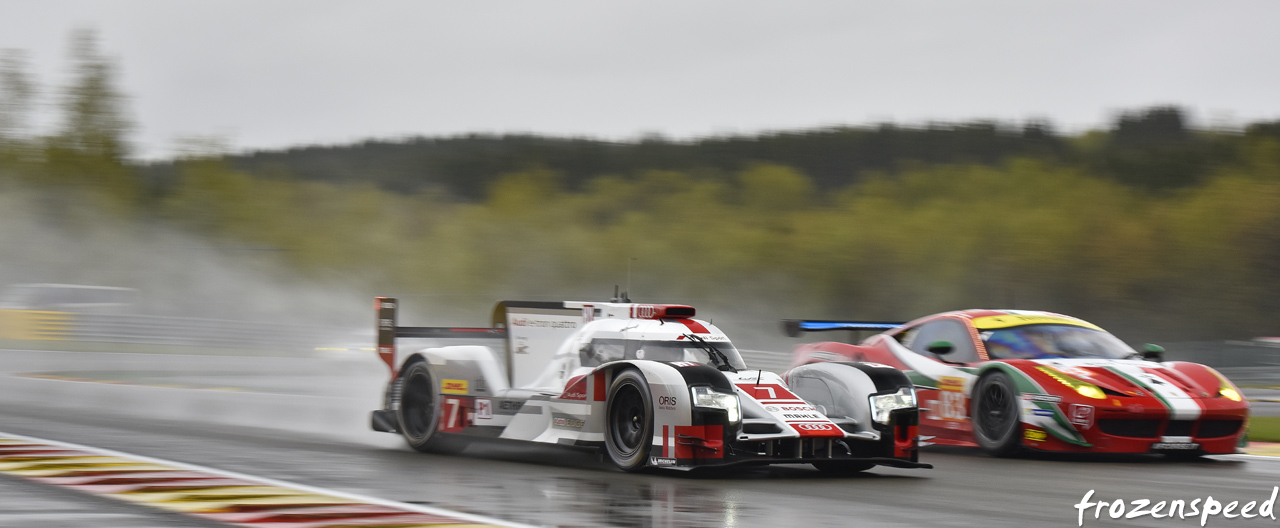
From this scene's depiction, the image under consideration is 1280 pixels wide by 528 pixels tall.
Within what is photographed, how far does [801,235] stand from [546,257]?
1031 cm

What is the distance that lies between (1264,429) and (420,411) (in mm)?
10242

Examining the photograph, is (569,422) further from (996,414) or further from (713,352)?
(996,414)

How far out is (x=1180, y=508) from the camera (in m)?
7.01

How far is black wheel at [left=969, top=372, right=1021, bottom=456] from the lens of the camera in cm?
1041

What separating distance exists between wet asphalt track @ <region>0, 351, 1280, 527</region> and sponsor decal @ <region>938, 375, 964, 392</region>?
1.79 feet

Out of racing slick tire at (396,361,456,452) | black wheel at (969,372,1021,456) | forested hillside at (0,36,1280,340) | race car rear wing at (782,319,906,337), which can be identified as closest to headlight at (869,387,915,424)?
black wheel at (969,372,1021,456)

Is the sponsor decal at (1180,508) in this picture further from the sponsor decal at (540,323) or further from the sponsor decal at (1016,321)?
the sponsor decal at (540,323)

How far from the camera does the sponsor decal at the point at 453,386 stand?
10.1 m

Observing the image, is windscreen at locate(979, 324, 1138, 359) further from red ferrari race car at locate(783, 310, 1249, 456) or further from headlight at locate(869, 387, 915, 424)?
headlight at locate(869, 387, 915, 424)

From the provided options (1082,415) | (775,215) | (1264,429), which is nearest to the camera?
(1082,415)

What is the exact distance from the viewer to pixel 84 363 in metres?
25.3

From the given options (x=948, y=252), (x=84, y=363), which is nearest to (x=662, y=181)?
(x=948, y=252)

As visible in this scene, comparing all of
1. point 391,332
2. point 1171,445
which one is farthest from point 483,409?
point 1171,445

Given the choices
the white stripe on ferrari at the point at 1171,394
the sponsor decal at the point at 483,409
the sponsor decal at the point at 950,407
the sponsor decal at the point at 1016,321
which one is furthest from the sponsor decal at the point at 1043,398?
the sponsor decal at the point at 483,409
